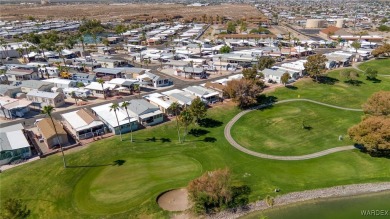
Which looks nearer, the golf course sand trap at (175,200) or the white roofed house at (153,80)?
the golf course sand trap at (175,200)


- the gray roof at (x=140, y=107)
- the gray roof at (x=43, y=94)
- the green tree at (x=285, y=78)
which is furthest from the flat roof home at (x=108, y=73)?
the green tree at (x=285, y=78)

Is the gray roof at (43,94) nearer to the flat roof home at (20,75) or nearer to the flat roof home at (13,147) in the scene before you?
the flat roof home at (13,147)

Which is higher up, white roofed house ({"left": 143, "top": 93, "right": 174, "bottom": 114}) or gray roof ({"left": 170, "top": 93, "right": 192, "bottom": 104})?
gray roof ({"left": 170, "top": 93, "right": 192, "bottom": 104})

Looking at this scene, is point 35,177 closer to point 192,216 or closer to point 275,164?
point 192,216

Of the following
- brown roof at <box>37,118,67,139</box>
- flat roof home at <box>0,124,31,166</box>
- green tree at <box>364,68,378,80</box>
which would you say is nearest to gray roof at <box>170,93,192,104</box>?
brown roof at <box>37,118,67,139</box>

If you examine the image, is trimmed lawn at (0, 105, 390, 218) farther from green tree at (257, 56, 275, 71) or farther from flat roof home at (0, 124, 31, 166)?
green tree at (257, 56, 275, 71)

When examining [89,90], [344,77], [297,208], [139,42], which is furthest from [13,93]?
[344,77]

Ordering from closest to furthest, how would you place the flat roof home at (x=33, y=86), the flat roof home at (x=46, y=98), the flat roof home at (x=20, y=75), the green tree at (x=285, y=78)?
the flat roof home at (x=46, y=98) < the flat roof home at (x=33, y=86) < the green tree at (x=285, y=78) < the flat roof home at (x=20, y=75)
